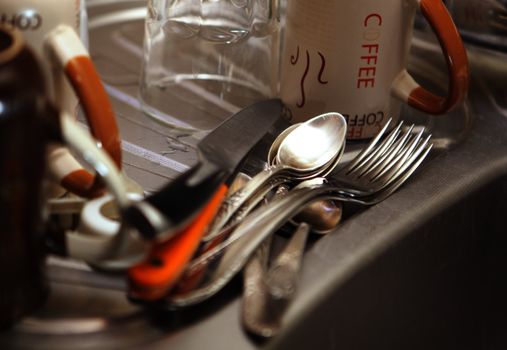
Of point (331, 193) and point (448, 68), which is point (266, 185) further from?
point (448, 68)

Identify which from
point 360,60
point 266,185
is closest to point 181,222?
point 266,185

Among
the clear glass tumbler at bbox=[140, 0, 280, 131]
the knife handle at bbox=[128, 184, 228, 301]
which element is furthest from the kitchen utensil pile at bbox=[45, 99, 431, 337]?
the clear glass tumbler at bbox=[140, 0, 280, 131]

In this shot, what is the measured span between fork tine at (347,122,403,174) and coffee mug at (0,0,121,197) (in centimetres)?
16

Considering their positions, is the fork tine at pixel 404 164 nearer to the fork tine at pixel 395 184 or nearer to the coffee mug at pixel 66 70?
the fork tine at pixel 395 184

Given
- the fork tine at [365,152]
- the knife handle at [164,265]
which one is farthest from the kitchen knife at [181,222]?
the fork tine at [365,152]

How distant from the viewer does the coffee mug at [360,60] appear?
56cm

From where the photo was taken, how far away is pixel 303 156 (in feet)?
1.75

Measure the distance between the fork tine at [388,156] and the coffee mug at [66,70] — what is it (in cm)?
17

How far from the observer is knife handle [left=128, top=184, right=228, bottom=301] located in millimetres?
391

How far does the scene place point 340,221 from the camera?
0.51m

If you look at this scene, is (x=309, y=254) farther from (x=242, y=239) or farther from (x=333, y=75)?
(x=333, y=75)

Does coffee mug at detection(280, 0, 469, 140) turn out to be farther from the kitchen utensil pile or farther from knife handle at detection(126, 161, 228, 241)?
knife handle at detection(126, 161, 228, 241)

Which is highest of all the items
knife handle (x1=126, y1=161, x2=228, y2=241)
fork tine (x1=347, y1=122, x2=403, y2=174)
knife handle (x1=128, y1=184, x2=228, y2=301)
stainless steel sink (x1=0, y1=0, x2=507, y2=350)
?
knife handle (x1=126, y1=161, x2=228, y2=241)

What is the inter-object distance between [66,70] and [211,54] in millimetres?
270
